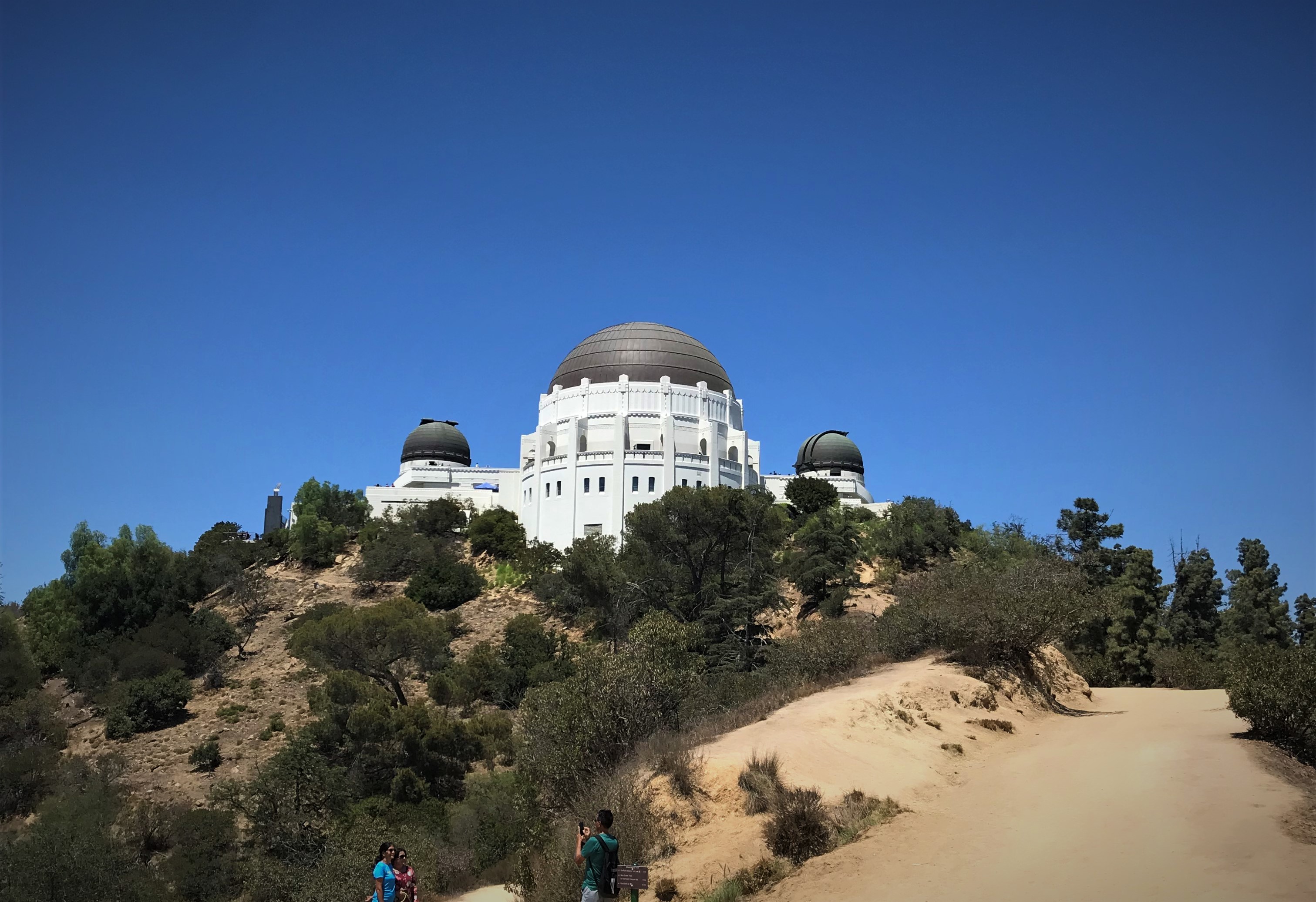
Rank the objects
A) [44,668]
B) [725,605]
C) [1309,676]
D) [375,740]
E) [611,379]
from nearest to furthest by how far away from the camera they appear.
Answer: [1309,676] < [375,740] < [725,605] < [44,668] < [611,379]

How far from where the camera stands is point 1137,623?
3528cm

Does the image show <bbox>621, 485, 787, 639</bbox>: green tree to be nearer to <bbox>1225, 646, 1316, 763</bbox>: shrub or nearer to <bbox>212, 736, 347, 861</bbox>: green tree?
<bbox>212, 736, 347, 861</bbox>: green tree

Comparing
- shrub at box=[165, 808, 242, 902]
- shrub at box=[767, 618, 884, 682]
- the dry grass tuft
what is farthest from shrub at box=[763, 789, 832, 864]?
shrub at box=[165, 808, 242, 902]

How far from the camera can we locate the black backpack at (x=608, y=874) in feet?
34.7

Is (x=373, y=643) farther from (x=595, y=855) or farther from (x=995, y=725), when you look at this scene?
(x=595, y=855)

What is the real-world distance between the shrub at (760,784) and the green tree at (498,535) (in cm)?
3859

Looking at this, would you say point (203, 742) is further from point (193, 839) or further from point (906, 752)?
point (906, 752)

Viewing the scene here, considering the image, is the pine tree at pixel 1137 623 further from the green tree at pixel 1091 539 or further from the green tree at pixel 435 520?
the green tree at pixel 435 520

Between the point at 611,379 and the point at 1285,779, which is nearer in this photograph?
the point at 1285,779

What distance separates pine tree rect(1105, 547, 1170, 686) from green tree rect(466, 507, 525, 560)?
27.0 meters

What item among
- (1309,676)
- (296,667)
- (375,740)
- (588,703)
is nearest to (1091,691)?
(1309,676)

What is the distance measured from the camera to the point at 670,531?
41.7 m

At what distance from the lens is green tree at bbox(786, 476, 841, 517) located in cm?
5406

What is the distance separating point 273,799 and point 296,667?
17907 mm
